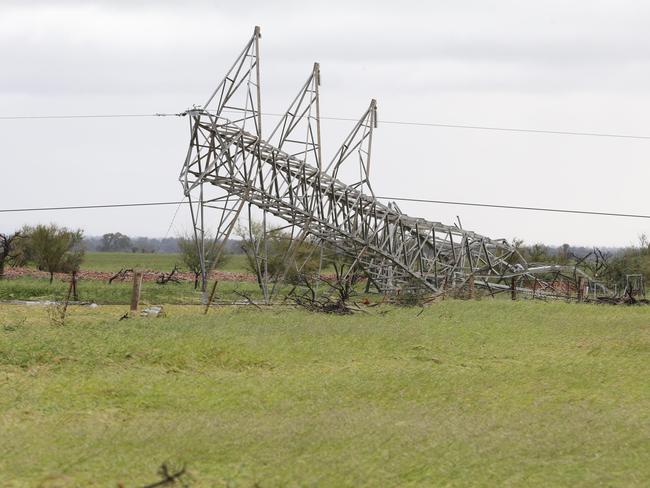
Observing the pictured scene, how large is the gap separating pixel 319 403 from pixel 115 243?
17709cm

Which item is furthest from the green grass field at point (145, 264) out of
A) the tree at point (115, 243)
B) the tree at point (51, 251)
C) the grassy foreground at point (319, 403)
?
the tree at point (115, 243)

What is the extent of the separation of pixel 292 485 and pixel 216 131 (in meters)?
23.6

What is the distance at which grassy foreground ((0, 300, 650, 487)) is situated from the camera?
11.0 m

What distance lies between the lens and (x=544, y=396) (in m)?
15.7

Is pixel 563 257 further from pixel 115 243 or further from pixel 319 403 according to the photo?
pixel 115 243

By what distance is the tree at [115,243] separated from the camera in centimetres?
18238

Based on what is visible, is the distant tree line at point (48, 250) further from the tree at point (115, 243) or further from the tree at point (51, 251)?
the tree at point (115, 243)

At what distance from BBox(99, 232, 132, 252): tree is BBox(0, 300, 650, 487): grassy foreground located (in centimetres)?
16209

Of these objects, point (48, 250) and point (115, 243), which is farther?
point (115, 243)

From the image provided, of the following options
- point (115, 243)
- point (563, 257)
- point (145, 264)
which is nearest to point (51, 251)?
point (563, 257)

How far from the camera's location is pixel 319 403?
14.5 meters

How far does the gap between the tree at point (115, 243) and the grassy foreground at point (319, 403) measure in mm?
162085

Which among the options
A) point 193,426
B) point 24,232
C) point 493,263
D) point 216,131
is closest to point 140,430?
point 193,426

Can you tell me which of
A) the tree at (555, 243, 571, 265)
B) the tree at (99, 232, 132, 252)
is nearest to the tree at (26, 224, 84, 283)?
the tree at (555, 243, 571, 265)
